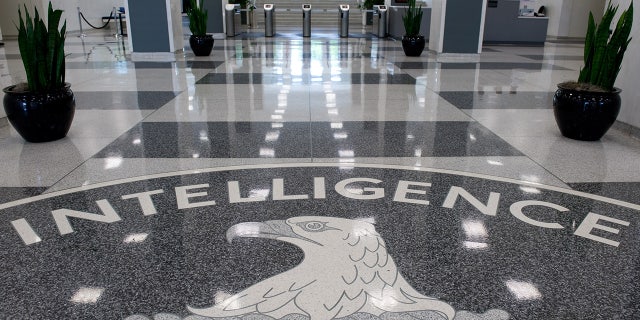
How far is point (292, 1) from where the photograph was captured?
26359 mm

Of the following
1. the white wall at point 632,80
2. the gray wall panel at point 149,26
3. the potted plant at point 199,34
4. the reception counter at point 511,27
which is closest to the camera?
the white wall at point 632,80

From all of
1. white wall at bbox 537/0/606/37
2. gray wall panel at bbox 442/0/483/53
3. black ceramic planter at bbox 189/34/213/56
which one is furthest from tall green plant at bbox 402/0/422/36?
white wall at bbox 537/0/606/37

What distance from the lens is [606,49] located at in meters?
4.46

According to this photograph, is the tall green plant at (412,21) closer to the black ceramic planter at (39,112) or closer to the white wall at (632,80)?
the white wall at (632,80)

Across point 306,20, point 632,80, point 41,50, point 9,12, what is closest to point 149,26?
point 41,50

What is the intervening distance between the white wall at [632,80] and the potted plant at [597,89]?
1.57 ft

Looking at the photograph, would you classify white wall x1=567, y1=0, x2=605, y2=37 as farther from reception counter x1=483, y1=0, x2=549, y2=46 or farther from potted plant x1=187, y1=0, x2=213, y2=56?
potted plant x1=187, y1=0, x2=213, y2=56

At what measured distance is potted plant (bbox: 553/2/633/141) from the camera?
4.41 m

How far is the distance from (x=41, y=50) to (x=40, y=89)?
1.12ft

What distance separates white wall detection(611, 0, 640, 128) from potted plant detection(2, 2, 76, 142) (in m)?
5.40

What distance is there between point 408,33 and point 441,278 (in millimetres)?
9547

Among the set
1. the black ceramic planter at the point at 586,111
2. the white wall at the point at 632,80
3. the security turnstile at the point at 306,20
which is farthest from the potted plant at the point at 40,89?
the security turnstile at the point at 306,20

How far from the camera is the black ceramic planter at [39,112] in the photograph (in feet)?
14.0

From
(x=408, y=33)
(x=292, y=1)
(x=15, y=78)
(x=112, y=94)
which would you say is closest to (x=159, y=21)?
(x=15, y=78)
